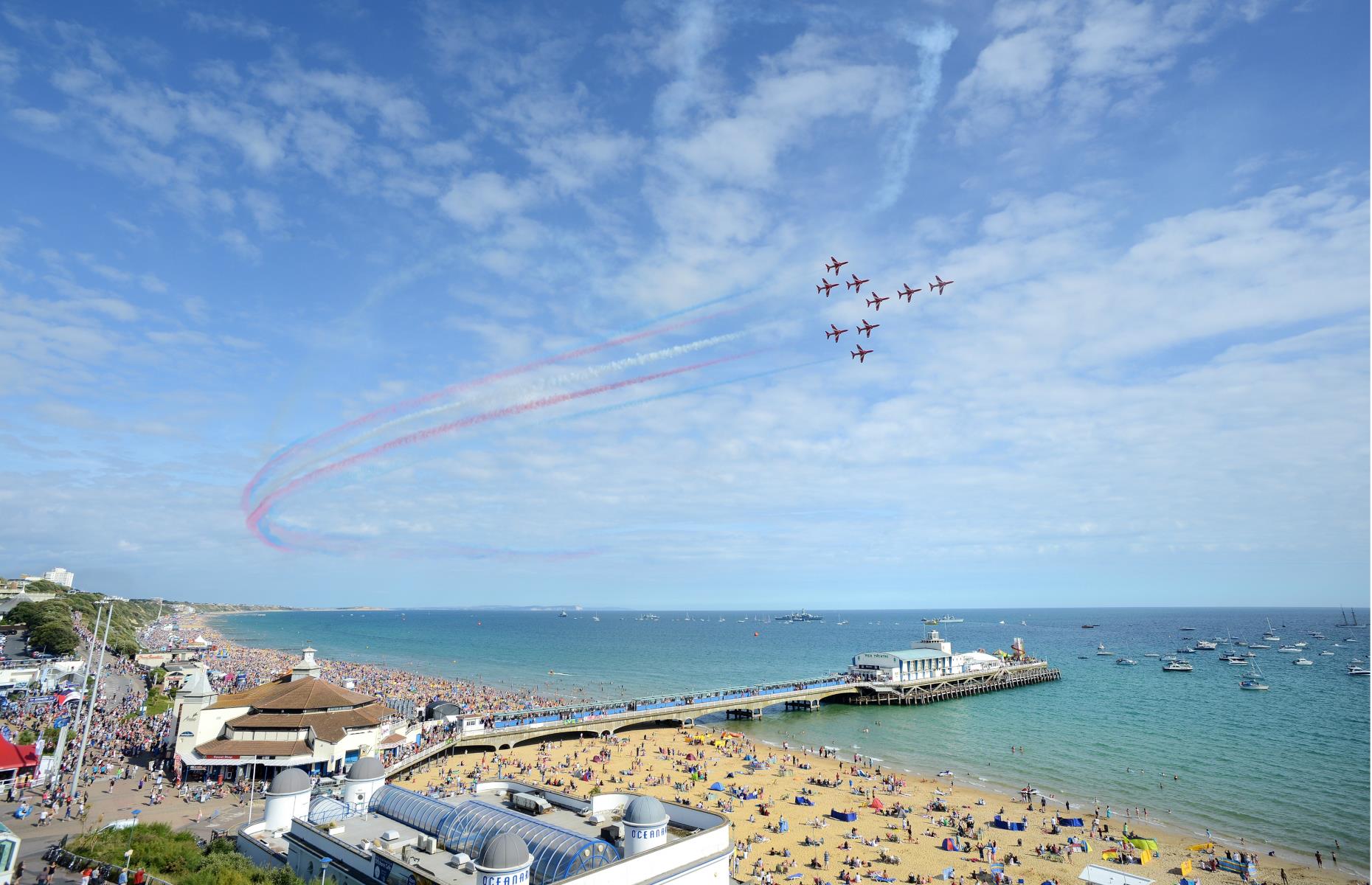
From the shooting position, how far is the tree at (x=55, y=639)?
89500 millimetres

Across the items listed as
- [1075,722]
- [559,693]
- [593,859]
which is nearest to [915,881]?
[593,859]

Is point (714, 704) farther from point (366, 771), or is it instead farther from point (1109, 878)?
point (366, 771)

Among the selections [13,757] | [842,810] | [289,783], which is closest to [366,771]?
[289,783]

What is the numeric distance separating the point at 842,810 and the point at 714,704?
3258 cm

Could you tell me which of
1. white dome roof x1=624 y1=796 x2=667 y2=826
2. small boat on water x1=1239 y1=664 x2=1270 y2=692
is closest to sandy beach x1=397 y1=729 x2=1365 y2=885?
white dome roof x1=624 y1=796 x2=667 y2=826

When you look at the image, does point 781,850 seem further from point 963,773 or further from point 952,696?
point 952,696

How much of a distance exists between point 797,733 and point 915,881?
40.3 meters

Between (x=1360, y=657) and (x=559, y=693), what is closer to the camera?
(x=559, y=693)

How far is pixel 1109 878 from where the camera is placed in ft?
108

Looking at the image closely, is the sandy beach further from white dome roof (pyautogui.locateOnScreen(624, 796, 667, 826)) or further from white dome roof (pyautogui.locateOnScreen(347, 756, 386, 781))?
white dome roof (pyautogui.locateOnScreen(624, 796, 667, 826))

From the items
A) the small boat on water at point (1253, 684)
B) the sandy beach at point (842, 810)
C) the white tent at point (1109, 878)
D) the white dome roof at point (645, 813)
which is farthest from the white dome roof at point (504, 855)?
the small boat on water at point (1253, 684)

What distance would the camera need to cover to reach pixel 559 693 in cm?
9981

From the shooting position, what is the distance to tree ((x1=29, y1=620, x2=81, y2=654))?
89.5 meters

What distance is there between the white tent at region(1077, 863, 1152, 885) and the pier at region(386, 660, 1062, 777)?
137ft
